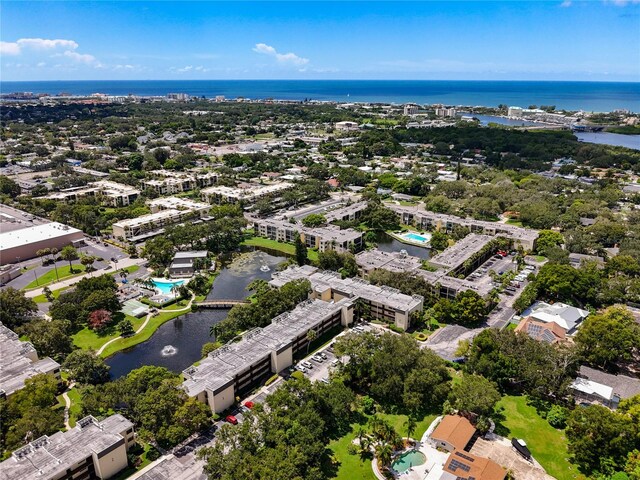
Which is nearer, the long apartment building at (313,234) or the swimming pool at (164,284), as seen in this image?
the swimming pool at (164,284)

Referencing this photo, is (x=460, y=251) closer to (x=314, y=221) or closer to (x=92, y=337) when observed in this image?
(x=314, y=221)

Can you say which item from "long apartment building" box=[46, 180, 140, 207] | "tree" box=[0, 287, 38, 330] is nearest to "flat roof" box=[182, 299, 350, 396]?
"tree" box=[0, 287, 38, 330]

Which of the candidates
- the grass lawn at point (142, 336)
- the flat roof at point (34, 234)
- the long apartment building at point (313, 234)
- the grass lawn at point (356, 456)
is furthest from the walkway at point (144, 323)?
the flat roof at point (34, 234)

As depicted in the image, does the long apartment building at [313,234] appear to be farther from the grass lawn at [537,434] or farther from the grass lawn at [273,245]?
the grass lawn at [537,434]

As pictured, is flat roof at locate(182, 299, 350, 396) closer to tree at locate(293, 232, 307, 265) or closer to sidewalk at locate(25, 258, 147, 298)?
tree at locate(293, 232, 307, 265)

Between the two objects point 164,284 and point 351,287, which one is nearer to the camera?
point 351,287

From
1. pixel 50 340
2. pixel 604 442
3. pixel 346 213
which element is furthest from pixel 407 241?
pixel 50 340

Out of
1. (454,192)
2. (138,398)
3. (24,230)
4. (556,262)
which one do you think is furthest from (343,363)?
(454,192)
